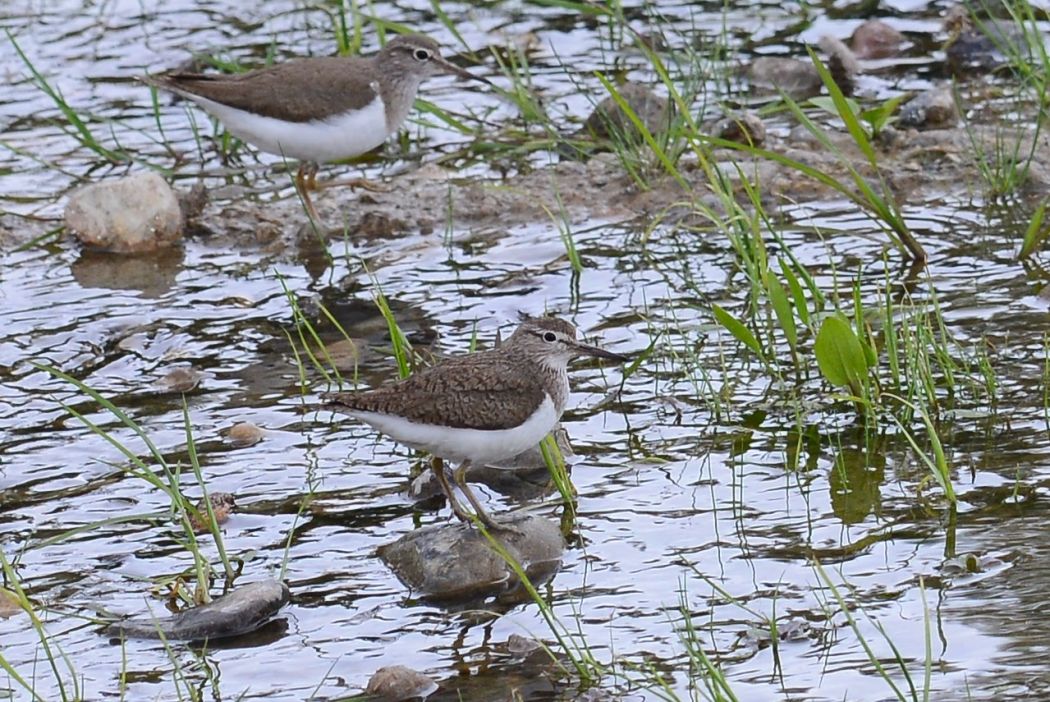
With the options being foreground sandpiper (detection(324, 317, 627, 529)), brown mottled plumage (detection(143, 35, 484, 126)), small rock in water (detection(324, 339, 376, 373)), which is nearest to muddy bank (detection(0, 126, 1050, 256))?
brown mottled plumage (detection(143, 35, 484, 126))

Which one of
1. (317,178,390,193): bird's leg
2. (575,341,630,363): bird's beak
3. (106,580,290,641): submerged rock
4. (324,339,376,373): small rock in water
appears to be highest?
(575,341,630,363): bird's beak

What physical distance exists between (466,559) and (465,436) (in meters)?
0.49

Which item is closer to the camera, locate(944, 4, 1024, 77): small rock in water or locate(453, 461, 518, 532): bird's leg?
locate(453, 461, 518, 532): bird's leg

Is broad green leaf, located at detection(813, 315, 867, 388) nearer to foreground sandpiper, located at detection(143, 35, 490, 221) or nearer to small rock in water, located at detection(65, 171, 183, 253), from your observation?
foreground sandpiper, located at detection(143, 35, 490, 221)

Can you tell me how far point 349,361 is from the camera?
788cm

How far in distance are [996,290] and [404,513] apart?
325 centimetres

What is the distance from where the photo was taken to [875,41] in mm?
11453

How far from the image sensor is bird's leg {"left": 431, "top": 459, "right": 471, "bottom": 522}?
608 cm

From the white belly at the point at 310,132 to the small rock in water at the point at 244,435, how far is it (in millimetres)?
2783

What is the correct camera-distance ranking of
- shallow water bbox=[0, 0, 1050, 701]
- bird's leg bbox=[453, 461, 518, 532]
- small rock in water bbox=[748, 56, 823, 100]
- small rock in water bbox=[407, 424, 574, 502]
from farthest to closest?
1. small rock in water bbox=[748, 56, 823, 100]
2. small rock in water bbox=[407, 424, 574, 502]
3. bird's leg bbox=[453, 461, 518, 532]
4. shallow water bbox=[0, 0, 1050, 701]

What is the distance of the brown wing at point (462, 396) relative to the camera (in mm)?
6078

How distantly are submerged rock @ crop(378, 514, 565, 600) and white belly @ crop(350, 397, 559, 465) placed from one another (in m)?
0.30

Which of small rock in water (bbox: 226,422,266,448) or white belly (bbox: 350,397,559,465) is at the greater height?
white belly (bbox: 350,397,559,465)

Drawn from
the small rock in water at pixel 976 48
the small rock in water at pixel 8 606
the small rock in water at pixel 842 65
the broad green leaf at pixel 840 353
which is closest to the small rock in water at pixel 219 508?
the small rock in water at pixel 8 606
